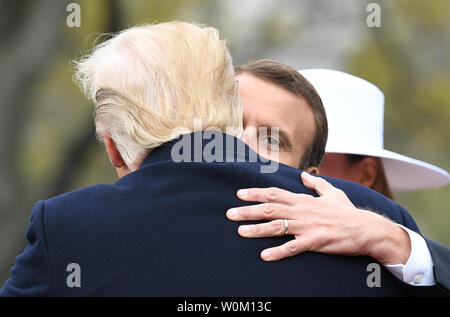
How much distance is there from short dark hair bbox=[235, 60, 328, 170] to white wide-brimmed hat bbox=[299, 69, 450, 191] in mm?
672

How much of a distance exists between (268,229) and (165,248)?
0.31 meters

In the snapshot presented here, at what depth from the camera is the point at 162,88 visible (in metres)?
2.25

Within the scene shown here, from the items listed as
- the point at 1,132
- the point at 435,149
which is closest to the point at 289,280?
the point at 1,132

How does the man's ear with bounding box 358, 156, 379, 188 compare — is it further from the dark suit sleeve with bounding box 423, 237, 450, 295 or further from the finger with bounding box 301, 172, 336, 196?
the finger with bounding box 301, 172, 336, 196

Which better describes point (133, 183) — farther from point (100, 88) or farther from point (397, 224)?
point (397, 224)

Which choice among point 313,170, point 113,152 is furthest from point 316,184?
point 313,170

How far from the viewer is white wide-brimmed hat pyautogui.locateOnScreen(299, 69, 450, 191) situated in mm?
4031

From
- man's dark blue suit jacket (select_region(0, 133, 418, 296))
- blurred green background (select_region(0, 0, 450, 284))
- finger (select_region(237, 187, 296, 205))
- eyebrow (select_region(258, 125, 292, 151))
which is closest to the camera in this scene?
man's dark blue suit jacket (select_region(0, 133, 418, 296))

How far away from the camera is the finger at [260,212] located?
2152 mm

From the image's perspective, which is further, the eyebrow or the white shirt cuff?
the eyebrow

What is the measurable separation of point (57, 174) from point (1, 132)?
1.60 m

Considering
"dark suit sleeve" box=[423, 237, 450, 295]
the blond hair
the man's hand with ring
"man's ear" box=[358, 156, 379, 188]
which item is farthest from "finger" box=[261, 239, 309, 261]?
"man's ear" box=[358, 156, 379, 188]

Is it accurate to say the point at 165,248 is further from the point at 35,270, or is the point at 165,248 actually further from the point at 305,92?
the point at 305,92
